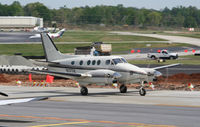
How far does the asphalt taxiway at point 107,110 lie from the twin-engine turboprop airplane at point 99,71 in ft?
3.71

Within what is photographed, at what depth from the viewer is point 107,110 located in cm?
2569

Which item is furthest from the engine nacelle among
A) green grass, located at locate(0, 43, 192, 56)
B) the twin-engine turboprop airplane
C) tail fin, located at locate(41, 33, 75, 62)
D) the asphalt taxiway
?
green grass, located at locate(0, 43, 192, 56)

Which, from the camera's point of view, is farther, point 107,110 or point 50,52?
point 50,52

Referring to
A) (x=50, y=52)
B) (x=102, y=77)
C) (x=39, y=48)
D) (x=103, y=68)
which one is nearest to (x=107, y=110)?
(x=102, y=77)

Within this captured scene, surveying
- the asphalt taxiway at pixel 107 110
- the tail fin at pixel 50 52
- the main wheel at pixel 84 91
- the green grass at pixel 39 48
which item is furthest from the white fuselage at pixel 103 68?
the green grass at pixel 39 48

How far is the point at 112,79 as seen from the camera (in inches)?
1302

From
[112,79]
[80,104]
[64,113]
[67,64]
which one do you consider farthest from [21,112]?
[67,64]

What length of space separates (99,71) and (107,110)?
845cm

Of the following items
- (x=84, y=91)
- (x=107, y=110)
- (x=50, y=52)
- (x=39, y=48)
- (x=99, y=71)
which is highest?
(x=50, y=52)

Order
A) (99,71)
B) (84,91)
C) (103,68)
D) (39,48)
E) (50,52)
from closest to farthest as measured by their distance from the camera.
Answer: (99,71) < (103,68) < (84,91) < (50,52) < (39,48)

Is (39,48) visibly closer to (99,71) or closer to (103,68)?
(103,68)

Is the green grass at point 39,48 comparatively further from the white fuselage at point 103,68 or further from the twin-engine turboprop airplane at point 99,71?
the white fuselage at point 103,68

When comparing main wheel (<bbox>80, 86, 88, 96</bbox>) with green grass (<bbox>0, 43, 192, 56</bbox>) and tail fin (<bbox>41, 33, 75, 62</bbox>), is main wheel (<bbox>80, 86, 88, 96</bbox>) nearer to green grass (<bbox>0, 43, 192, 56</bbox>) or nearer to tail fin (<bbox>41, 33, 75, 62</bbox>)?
tail fin (<bbox>41, 33, 75, 62</bbox>)

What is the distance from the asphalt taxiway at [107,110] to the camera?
2066 centimetres
